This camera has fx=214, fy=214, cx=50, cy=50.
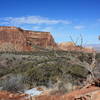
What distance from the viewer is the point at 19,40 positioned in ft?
246

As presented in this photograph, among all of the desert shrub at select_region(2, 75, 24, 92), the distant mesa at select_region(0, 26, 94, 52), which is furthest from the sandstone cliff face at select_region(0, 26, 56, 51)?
the desert shrub at select_region(2, 75, 24, 92)

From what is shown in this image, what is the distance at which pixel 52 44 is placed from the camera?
85250 mm

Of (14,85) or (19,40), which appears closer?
(14,85)

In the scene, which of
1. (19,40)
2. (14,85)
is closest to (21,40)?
(19,40)

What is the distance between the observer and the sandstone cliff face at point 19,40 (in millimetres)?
72062

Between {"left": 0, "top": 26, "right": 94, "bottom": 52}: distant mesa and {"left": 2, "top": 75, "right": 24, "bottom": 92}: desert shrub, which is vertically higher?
{"left": 0, "top": 26, "right": 94, "bottom": 52}: distant mesa

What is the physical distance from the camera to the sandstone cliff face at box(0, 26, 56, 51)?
72.1 m

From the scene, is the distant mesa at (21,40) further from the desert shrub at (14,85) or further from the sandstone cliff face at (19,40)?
the desert shrub at (14,85)

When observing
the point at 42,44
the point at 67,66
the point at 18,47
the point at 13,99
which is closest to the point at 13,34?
the point at 18,47

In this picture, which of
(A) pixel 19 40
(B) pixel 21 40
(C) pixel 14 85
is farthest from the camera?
(B) pixel 21 40

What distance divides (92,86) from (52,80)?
4.58m

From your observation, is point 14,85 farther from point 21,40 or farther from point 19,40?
point 21,40

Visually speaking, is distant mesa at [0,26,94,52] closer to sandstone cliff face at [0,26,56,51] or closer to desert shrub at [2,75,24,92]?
sandstone cliff face at [0,26,56,51]

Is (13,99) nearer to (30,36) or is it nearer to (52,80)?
(52,80)
